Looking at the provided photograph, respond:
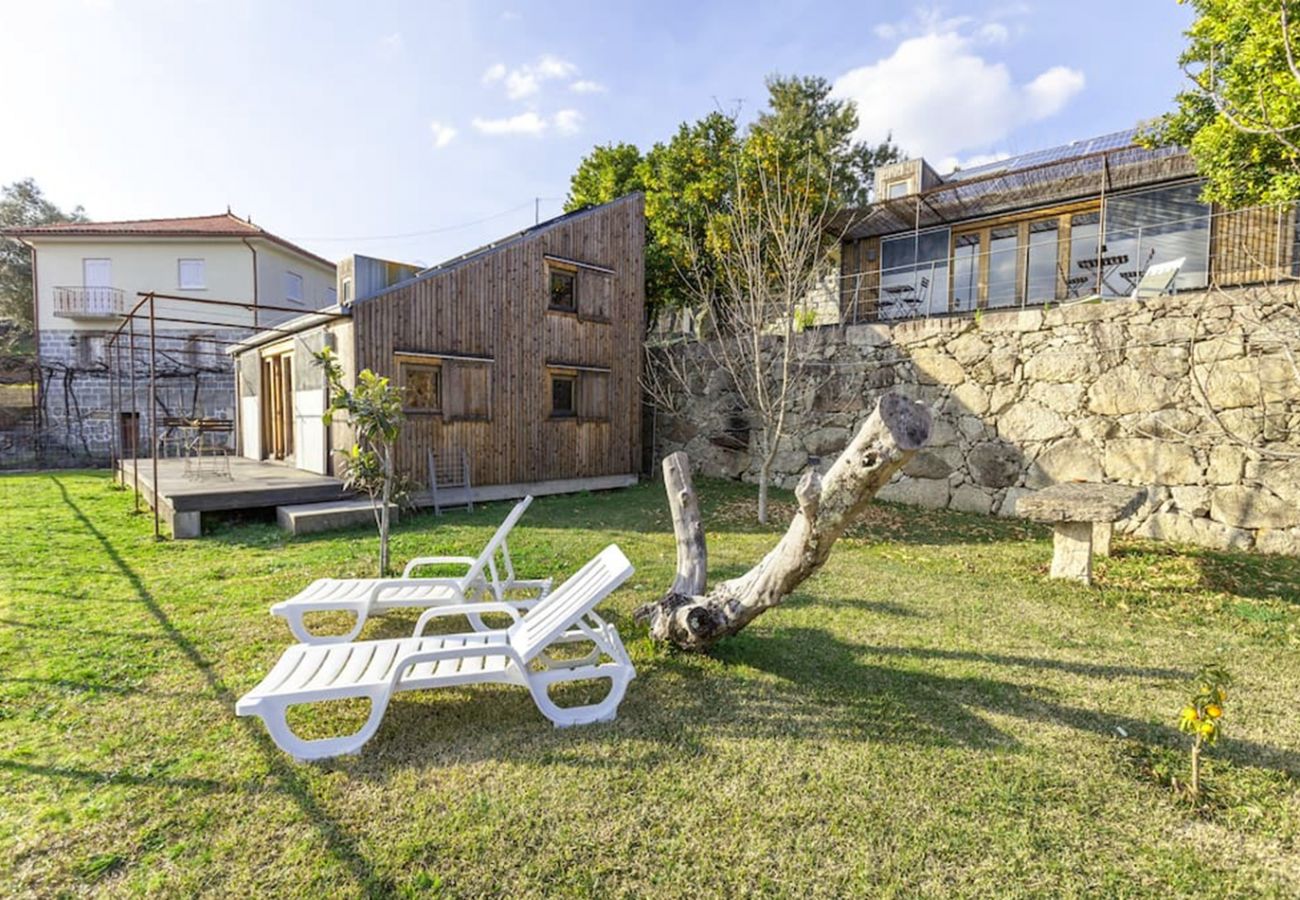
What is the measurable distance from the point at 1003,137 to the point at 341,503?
2516cm

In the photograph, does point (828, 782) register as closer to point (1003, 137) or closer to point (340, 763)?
point (340, 763)

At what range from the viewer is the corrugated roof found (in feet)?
69.1

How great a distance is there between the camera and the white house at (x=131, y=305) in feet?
65.8

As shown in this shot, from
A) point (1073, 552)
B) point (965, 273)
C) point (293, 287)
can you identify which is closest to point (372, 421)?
point (1073, 552)

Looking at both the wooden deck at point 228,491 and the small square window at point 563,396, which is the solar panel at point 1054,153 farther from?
the wooden deck at point 228,491

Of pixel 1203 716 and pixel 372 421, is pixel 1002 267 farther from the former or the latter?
pixel 372 421

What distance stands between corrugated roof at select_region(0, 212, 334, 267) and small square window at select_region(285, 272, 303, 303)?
987mm

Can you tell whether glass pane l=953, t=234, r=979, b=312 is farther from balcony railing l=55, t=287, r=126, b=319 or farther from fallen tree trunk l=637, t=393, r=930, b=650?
balcony railing l=55, t=287, r=126, b=319

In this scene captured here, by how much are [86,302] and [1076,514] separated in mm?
29622

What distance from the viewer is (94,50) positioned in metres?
7.29

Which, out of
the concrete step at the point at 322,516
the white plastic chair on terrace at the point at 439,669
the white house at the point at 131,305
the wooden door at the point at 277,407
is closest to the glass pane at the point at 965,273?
the concrete step at the point at 322,516

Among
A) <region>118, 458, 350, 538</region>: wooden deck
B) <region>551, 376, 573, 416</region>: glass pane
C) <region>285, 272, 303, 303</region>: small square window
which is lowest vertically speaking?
<region>118, 458, 350, 538</region>: wooden deck

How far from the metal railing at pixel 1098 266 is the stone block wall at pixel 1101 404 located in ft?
3.23

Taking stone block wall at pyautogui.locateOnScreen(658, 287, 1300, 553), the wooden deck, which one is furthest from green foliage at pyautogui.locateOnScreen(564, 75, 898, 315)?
the wooden deck
